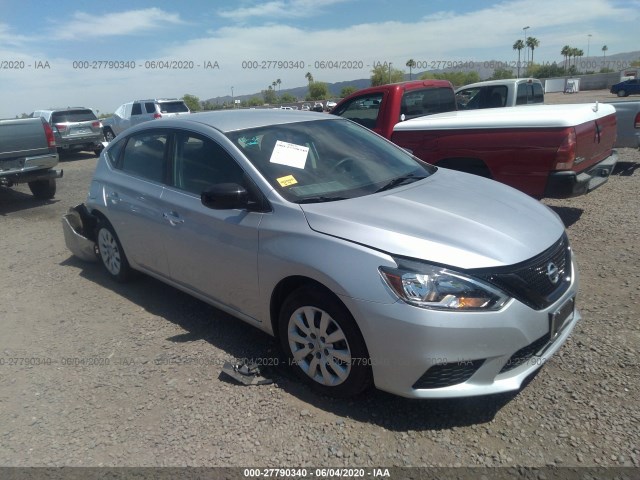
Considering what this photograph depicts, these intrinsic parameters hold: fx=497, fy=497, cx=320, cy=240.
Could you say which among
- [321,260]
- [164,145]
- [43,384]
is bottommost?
[43,384]

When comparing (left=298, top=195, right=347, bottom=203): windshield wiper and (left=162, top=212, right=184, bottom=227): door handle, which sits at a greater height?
(left=298, top=195, right=347, bottom=203): windshield wiper

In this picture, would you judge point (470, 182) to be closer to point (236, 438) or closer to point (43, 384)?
point (236, 438)

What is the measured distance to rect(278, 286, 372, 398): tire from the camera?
9.12 feet

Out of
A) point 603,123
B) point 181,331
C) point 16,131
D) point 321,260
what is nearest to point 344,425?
point 321,260

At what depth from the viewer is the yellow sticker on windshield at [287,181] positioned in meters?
3.31

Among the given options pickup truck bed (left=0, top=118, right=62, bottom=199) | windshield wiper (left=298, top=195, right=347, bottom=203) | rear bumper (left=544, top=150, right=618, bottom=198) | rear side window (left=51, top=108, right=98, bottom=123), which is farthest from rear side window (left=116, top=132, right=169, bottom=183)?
rear side window (left=51, top=108, right=98, bottom=123)

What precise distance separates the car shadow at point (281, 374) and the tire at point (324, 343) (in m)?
0.11

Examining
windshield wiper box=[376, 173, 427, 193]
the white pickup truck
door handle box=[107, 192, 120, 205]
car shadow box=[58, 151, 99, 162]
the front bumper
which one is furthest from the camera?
the white pickup truck

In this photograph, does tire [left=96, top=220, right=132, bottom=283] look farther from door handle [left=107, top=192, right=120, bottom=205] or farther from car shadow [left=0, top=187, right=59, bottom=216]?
car shadow [left=0, top=187, right=59, bottom=216]

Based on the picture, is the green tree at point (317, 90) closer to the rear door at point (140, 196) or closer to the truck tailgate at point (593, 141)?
the truck tailgate at point (593, 141)

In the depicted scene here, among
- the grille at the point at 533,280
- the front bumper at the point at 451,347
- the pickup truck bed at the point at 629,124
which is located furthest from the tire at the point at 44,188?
the pickup truck bed at the point at 629,124

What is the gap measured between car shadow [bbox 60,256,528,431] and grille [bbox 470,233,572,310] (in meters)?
0.69

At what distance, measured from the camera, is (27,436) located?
9.72 ft

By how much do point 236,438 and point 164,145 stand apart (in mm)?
2510
